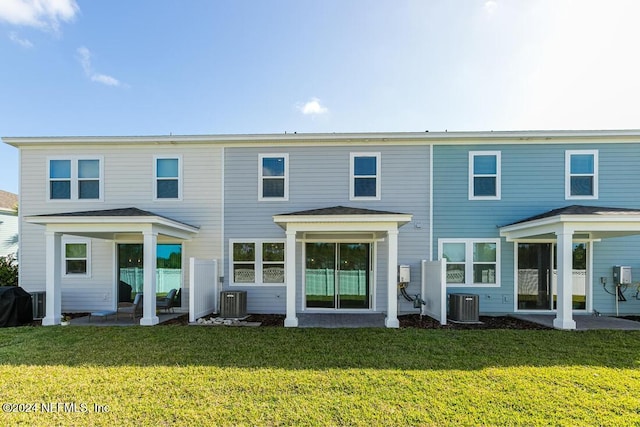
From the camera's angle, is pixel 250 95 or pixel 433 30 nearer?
pixel 433 30

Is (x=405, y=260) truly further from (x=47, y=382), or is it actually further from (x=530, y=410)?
(x=47, y=382)

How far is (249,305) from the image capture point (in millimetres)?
9195

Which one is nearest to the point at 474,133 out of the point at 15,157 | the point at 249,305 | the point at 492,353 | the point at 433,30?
the point at 433,30

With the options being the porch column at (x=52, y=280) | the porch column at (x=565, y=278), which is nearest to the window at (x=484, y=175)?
the porch column at (x=565, y=278)

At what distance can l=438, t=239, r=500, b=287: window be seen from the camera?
902 centimetres

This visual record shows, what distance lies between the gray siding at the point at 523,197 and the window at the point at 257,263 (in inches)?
188

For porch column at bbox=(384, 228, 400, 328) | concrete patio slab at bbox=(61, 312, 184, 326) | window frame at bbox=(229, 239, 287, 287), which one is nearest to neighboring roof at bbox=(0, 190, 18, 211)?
concrete patio slab at bbox=(61, 312, 184, 326)

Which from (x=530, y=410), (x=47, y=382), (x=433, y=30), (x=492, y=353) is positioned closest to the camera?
(x=530, y=410)

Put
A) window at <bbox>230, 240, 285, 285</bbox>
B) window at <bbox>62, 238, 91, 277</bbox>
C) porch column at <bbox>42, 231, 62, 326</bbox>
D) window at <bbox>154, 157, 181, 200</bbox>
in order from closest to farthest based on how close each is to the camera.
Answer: porch column at <bbox>42, 231, 62, 326</bbox> < window at <bbox>230, 240, 285, 285</bbox> < window at <bbox>62, 238, 91, 277</bbox> < window at <bbox>154, 157, 181, 200</bbox>

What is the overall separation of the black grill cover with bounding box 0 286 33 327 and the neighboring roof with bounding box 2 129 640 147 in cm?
450

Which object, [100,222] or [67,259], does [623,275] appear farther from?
[67,259]

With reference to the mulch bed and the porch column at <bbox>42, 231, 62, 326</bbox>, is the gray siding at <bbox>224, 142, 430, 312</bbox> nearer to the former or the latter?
the mulch bed

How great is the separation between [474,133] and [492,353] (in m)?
6.25

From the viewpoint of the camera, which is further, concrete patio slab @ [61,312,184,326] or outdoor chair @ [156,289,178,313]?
outdoor chair @ [156,289,178,313]
